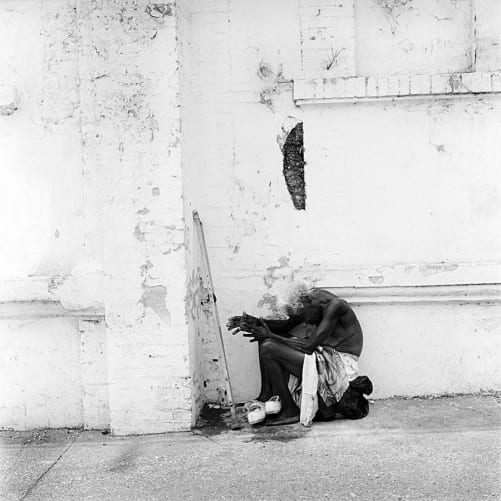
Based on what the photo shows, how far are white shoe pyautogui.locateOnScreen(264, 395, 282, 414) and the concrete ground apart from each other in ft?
0.42

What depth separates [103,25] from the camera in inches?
196

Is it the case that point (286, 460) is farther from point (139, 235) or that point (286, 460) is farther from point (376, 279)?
point (139, 235)

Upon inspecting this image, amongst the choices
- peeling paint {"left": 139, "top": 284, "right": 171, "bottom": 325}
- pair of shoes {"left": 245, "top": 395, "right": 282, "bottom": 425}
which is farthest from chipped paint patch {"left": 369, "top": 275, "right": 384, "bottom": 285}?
peeling paint {"left": 139, "top": 284, "right": 171, "bottom": 325}

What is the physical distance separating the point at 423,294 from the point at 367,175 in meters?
1.03

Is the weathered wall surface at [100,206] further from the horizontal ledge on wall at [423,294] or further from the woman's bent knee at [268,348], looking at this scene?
the horizontal ledge on wall at [423,294]

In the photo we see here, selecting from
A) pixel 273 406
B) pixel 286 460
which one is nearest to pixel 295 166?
pixel 273 406

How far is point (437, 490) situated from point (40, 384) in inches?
117

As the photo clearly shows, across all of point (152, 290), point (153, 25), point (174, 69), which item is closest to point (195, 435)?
point (152, 290)

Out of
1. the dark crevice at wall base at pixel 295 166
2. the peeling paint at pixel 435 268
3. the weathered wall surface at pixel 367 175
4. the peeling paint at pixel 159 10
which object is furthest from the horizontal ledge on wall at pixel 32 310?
the peeling paint at pixel 435 268

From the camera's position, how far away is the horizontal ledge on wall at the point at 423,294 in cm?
547

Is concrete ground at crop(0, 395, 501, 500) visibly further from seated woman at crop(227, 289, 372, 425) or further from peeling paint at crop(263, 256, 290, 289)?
peeling paint at crop(263, 256, 290, 289)

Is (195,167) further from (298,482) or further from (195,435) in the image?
(298,482)

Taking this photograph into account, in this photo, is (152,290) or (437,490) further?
(152,290)

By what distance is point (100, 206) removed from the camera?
16.5 ft
